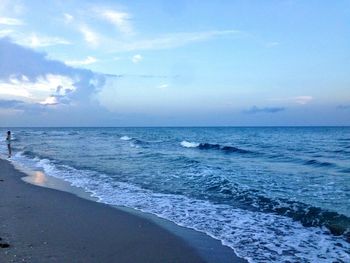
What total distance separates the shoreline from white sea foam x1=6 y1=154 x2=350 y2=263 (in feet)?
1.45

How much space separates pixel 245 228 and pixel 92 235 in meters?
3.48

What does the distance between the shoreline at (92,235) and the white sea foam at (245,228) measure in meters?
0.44

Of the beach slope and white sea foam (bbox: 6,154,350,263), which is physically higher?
the beach slope

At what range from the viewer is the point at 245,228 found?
8695mm

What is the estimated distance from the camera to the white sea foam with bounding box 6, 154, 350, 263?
707cm

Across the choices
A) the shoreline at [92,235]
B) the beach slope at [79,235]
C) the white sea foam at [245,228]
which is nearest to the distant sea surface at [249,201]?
the white sea foam at [245,228]

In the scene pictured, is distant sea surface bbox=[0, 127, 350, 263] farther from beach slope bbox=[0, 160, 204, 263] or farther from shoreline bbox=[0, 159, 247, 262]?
beach slope bbox=[0, 160, 204, 263]

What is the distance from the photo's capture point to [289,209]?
414 inches

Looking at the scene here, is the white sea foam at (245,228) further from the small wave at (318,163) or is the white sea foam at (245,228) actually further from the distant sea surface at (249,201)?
the small wave at (318,163)

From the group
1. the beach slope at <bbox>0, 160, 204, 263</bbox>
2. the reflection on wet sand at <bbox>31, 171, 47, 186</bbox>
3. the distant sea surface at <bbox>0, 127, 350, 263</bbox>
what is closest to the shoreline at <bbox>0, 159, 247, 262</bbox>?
the beach slope at <bbox>0, 160, 204, 263</bbox>

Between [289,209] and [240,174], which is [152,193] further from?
[240,174]

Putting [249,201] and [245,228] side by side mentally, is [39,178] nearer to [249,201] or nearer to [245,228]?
[249,201]

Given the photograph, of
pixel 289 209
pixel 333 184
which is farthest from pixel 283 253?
pixel 333 184

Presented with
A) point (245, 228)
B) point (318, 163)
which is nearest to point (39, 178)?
point (245, 228)
